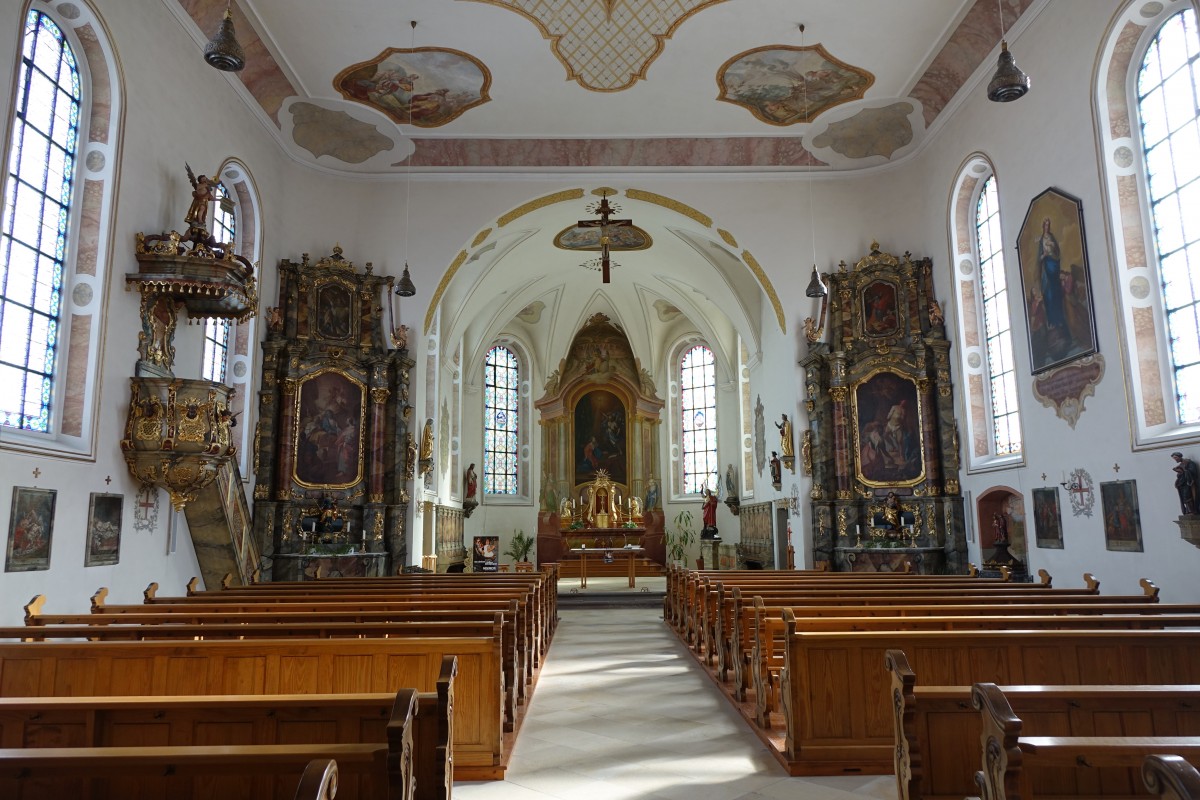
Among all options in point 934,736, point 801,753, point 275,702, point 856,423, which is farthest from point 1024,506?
point 275,702

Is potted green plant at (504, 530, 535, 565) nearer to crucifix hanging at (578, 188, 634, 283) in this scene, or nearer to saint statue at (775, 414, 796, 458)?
saint statue at (775, 414, 796, 458)

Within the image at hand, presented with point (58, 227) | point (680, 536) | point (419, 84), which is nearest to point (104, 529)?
point (58, 227)

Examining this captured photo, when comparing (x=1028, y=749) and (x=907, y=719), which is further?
(x=907, y=719)

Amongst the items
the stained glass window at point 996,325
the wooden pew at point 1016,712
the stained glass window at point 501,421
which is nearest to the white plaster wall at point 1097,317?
the stained glass window at point 996,325

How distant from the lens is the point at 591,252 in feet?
79.4

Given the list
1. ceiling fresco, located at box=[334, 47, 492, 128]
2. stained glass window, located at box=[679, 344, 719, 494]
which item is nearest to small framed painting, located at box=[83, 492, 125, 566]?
ceiling fresco, located at box=[334, 47, 492, 128]

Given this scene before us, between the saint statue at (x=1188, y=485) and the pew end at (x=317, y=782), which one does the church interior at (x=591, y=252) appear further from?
the pew end at (x=317, y=782)

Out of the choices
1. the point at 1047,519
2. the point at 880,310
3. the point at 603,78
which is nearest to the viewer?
the point at 1047,519

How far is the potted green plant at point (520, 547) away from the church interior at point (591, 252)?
158 inches

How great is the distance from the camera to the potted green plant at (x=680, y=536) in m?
27.8

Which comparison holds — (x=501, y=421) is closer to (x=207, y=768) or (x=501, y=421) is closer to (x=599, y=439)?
(x=599, y=439)

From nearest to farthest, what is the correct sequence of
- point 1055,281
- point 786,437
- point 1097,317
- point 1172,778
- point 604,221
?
point 1172,778 → point 1097,317 → point 1055,281 → point 786,437 → point 604,221

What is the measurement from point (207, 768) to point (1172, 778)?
2.95 meters

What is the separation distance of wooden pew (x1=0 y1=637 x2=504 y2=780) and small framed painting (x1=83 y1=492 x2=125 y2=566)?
5.02 meters
